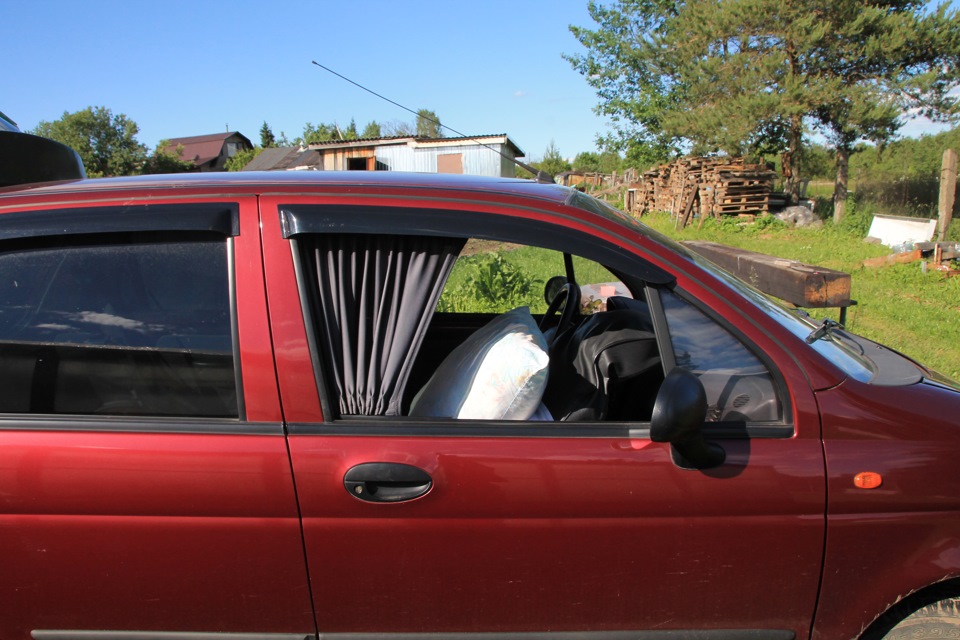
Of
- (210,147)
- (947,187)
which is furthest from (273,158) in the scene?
(947,187)

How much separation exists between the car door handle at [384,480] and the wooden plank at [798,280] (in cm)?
359

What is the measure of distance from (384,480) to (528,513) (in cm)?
41

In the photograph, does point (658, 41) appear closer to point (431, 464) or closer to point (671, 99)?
point (671, 99)

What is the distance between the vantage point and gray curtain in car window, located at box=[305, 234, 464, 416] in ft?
6.34

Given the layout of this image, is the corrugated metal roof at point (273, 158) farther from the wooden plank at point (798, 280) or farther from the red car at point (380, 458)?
the red car at point (380, 458)

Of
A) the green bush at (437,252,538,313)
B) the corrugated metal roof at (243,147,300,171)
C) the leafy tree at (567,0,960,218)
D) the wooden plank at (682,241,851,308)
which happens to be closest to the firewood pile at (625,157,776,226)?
the leafy tree at (567,0,960,218)

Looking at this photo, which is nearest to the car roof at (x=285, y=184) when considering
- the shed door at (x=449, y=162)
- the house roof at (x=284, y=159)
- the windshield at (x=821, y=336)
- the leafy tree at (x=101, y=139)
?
the windshield at (x=821, y=336)

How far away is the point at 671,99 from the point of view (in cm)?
2895

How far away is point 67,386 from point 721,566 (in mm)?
1956

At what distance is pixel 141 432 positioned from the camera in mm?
1811

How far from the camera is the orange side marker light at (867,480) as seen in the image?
6.08 ft

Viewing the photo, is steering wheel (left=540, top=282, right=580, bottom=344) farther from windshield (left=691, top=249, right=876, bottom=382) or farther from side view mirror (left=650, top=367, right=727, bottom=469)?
side view mirror (left=650, top=367, right=727, bottom=469)

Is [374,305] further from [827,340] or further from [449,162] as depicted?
[449,162]

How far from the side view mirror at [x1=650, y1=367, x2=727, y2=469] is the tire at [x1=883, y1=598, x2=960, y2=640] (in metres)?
0.84
